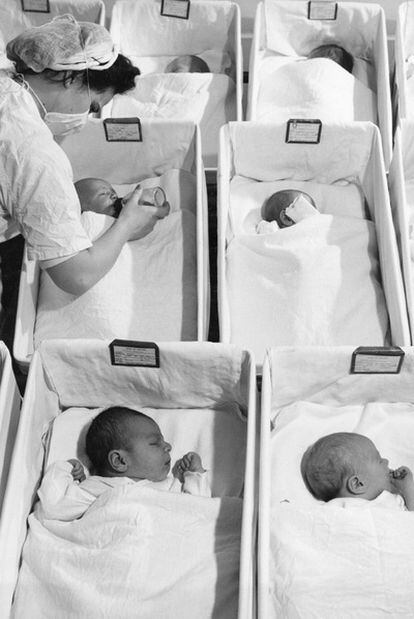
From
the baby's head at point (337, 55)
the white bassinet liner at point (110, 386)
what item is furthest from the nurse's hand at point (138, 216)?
the baby's head at point (337, 55)

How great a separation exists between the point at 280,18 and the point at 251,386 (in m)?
1.60

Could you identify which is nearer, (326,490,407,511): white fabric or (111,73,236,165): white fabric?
(326,490,407,511): white fabric

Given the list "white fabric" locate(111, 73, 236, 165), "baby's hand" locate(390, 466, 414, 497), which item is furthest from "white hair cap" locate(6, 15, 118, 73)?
"baby's hand" locate(390, 466, 414, 497)

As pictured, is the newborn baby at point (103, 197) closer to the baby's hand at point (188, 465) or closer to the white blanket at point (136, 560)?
the baby's hand at point (188, 465)

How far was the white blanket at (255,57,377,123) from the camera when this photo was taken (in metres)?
2.25

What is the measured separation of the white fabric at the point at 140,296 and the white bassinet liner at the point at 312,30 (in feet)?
2.58

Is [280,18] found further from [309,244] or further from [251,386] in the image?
[251,386]

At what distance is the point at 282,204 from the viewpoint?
1.99 metres

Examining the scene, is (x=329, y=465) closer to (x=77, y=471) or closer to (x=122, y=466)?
(x=122, y=466)

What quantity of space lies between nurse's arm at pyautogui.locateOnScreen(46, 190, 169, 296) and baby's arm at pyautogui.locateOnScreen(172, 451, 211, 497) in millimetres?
461

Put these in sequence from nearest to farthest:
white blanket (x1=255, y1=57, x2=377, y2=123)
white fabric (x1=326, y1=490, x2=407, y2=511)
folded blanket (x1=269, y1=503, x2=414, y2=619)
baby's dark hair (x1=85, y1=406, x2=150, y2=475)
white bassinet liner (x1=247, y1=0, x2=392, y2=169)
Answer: folded blanket (x1=269, y1=503, x2=414, y2=619) < white fabric (x1=326, y1=490, x2=407, y2=511) < baby's dark hair (x1=85, y1=406, x2=150, y2=475) < white blanket (x1=255, y1=57, x2=377, y2=123) < white bassinet liner (x1=247, y1=0, x2=392, y2=169)

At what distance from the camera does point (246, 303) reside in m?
1.78

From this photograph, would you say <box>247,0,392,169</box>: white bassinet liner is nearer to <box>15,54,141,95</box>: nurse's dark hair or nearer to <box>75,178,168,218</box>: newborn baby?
<box>75,178,168,218</box>: newborn baby

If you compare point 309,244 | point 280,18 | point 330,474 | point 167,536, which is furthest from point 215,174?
point 167,536
